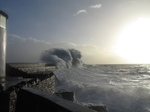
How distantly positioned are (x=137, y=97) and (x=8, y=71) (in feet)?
40.0

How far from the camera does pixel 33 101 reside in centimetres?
333

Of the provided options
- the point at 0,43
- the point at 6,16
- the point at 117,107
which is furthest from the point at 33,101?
the point at 117,107

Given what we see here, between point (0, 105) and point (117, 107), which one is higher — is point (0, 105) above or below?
above

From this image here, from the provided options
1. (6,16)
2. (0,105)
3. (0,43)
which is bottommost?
(0,105)

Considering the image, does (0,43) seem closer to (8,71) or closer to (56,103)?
(8,71)

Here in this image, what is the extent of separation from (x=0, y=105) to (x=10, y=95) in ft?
0.96

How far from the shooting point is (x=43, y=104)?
294 cm

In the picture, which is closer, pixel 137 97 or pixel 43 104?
pixel 43 104

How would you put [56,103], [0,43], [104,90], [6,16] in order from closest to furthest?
1. [56,103]
2. [0,43]
3. [6,16]
4. [104,90]

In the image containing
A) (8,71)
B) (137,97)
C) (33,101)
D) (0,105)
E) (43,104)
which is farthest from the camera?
(137,97)

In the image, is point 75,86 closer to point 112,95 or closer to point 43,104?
point 112,95

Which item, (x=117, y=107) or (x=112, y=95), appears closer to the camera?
(x=117, y=107)

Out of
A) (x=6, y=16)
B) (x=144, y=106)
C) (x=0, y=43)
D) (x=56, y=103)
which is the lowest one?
(x=144, y=106)

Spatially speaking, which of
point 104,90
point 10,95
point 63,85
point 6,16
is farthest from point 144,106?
point 10,95
